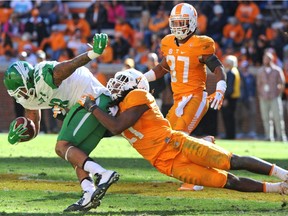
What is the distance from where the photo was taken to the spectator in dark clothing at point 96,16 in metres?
21.1

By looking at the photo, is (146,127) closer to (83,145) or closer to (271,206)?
(83,145)

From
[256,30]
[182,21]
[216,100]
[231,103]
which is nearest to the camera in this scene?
[216,100]

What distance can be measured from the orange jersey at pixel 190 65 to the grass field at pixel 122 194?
111cm

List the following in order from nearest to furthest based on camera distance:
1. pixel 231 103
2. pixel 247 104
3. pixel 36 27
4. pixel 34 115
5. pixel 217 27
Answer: pixel 34 115 → pixel 231 103 → pixel 247 104 → pixel 217 27 → pixel 36 27

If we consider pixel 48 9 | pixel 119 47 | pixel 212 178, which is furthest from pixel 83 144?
pixel 48 9

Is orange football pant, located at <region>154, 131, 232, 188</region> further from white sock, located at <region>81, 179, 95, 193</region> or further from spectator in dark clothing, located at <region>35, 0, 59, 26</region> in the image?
spectator in dark clothing, located at <region>35, 0, 59, 26</region>

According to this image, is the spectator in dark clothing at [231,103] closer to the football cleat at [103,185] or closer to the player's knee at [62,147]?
the player's knee at [62,147]

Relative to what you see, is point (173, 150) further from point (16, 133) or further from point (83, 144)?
point (16, 133)

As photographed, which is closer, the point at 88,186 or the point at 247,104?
the point at 88,186

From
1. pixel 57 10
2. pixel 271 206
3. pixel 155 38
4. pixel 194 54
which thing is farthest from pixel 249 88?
pixel 271 206

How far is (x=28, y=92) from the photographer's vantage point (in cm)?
748

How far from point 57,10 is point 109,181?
614 inches

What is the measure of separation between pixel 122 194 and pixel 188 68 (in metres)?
1.64

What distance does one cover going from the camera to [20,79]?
740 centimetres
